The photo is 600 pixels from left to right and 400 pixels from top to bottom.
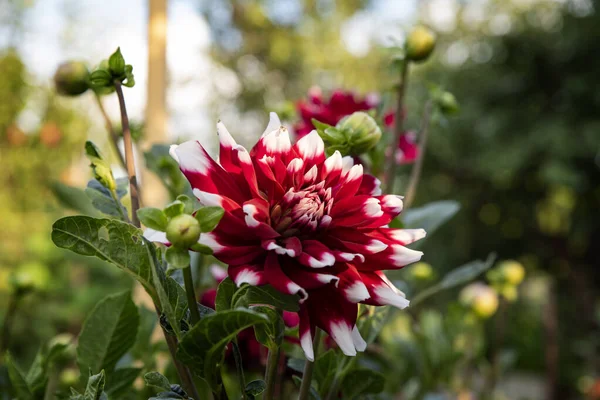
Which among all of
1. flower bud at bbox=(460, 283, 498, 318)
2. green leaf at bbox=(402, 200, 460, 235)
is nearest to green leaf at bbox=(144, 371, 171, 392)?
green leaf at bbox=(402, 200, 460, 235)

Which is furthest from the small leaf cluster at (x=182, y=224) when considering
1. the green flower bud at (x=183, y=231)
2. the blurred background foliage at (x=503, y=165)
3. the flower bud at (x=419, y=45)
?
the blurred background foliage at (x=503, y=165)

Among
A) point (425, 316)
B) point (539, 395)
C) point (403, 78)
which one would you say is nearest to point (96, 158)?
point (403, 78)

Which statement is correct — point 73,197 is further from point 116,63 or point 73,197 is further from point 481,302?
point 481,302

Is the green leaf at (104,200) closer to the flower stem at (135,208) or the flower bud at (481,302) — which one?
the flower stem at (135,208)

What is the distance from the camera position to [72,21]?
13.4ft

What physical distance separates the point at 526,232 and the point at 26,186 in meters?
3.08

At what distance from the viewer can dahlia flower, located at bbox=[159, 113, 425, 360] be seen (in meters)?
0.22

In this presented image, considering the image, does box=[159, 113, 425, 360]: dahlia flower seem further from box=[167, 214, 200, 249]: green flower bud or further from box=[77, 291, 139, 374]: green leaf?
box=[77, 291, 139, 374]: green leaf

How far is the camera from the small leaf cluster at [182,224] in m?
0.20

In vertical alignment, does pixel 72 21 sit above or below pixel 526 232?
above

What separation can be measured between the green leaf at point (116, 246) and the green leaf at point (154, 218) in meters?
0.03

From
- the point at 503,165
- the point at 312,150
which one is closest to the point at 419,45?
the point at 312,150

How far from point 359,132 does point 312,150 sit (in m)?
0.05

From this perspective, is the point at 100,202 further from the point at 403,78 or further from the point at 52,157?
the point at 52,157
